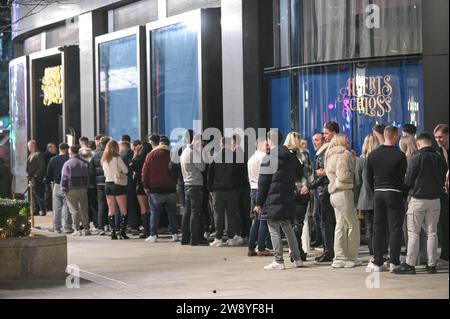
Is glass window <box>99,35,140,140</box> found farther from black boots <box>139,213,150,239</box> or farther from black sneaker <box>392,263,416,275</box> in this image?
black sneaker <box>392,263,416,275</box>

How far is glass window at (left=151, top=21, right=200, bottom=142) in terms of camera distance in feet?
69.1

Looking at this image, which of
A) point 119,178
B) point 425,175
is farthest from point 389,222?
point 119,178

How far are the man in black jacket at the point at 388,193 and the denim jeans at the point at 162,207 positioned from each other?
589 cm

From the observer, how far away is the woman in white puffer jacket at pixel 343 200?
45.7ft

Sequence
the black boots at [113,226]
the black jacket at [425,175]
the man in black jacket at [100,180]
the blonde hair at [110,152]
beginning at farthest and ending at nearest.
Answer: the man in black jacket at [100,180], the black boots at [113,226], the blonde hair at [110,152], the black jacket at [425,175]

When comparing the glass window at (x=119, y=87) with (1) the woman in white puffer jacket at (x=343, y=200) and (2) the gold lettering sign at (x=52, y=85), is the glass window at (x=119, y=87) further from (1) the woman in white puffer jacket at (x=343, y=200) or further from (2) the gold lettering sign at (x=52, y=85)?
(1) the woman in white puffer jacket at (x=343, y=200)

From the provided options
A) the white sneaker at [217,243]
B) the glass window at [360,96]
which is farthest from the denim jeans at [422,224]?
the white sneaker at [217,243]

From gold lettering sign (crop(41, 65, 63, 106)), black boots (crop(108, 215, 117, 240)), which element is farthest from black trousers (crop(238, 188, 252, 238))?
gold lettering sign (crop(41, 65, 63, 106))

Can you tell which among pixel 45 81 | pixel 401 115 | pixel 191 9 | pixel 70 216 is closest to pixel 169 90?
pixel 191 9

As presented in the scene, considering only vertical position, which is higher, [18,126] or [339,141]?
[18,126]

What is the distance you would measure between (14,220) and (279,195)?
11.5 ft

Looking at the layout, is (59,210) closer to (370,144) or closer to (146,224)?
(146,224)

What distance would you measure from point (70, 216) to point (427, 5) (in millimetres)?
9008

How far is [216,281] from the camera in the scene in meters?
12.9
